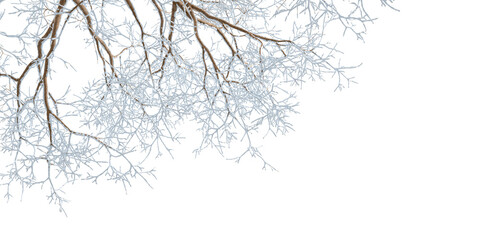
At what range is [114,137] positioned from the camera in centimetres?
271

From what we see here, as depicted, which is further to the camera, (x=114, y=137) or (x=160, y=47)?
(x=114, y=137)

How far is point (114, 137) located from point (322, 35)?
1011mm

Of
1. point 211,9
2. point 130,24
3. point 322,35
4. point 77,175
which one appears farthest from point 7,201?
point 322,35

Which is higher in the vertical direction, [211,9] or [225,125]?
[211,9]

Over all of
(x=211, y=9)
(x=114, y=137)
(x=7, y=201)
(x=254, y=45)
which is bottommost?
(x=7, y=201)

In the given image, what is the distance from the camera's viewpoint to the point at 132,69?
2.81 m

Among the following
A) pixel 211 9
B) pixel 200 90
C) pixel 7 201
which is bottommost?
pixel 7 201

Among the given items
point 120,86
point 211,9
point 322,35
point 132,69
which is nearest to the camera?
point 322,35

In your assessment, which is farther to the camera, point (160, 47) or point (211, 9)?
point (211, 9)

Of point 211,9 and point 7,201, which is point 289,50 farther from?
point 7,201

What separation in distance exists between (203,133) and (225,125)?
6.9 inches

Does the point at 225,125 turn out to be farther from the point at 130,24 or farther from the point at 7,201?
the point at 7,201

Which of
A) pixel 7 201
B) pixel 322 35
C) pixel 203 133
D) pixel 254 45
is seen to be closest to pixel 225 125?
pixel 203 133

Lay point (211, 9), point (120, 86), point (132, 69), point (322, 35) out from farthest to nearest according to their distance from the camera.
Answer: point (211, 9) → point (132, 69) → point (120, 86) → point (322, 35)
